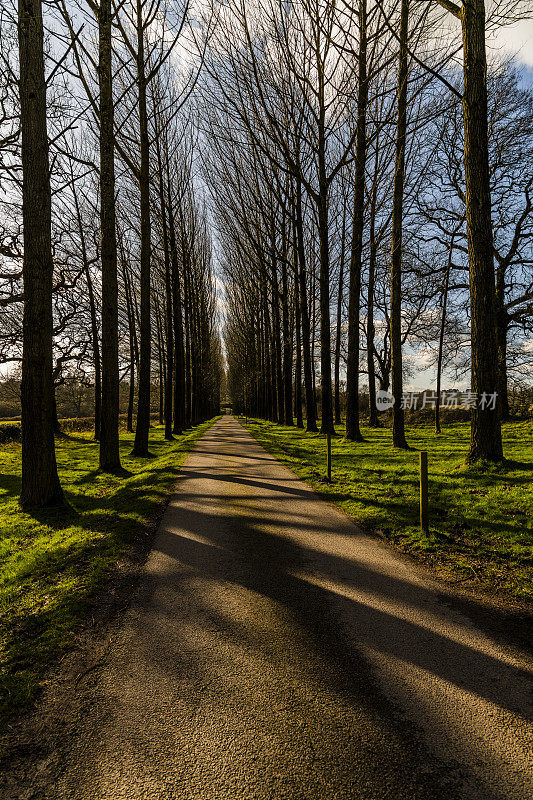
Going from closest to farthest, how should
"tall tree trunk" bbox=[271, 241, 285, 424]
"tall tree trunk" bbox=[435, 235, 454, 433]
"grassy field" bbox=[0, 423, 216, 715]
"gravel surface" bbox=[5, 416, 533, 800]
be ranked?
"gravel surface" bbox=[5, 416, 533, 800], "grassy field" bbox=[0, 423, 216, 715], "tall tree trunk" bbox=[435, 235, 454, 433], "tall tree trunk" bbox=[271, 241, 285, 424]

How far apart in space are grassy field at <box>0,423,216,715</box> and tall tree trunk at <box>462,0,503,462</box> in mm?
6426

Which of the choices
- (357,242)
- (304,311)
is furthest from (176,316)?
(357,242)

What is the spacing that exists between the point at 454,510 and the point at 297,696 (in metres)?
4.53

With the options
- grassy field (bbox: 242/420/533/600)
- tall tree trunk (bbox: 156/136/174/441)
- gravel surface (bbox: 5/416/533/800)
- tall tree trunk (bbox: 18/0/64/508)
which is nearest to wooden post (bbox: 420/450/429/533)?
grassy field (bbox: 242/420/533/600)

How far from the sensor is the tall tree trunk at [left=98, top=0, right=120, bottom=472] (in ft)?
33.0

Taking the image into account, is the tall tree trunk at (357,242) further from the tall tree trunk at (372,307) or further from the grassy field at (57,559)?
the grassy field at (57,559)

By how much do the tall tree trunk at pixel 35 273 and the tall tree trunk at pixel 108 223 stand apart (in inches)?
118

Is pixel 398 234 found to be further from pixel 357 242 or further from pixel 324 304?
pixel 324 304

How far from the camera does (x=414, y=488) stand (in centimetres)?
750

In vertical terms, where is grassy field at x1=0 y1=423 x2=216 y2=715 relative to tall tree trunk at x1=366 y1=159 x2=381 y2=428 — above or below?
below

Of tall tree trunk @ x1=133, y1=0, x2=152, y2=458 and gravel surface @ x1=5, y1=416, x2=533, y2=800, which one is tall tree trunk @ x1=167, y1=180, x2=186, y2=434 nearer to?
tall tree trunk @ x1=133, y1=0, x2=152, y2=458

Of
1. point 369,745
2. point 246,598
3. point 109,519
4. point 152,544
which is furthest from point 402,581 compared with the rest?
point 109,519

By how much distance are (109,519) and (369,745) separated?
517 cm

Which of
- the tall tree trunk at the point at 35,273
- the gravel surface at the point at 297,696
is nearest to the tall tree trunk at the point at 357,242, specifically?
the tall tree trunk at the point at 35,273
